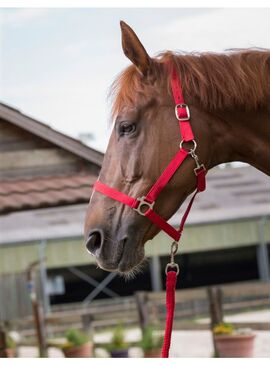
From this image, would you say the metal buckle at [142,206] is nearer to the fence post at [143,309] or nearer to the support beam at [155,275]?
the fence post at [143,309]

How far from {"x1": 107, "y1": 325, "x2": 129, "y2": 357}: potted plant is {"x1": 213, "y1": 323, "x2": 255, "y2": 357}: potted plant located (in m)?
1.02

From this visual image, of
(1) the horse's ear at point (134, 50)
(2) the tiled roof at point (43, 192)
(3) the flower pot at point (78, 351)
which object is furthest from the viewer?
(3) the flower pot at point (78, 351)

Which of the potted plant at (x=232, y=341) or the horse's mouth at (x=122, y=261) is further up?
the horse's mouth at (x=122, y=261)

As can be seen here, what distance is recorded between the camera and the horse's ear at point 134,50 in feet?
8.57

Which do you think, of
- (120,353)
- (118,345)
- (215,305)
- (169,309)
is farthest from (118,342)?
(169,309)

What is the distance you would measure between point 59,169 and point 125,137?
4.13 metres

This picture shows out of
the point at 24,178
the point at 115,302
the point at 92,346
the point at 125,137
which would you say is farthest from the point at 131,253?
the point at 115,302

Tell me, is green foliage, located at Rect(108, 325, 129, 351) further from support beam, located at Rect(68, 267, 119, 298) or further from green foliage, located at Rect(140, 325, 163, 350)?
support beam, located at Rect(68, 267, 119, 298)

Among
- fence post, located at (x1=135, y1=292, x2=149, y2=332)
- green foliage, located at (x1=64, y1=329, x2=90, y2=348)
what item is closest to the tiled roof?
green foliage, located at (x1=64, y1=329, x2=90, y2=348)

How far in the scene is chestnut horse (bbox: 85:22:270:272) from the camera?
2654 millimetres

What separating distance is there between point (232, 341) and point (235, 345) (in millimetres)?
62

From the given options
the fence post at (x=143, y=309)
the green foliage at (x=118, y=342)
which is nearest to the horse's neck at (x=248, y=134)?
the green foliage at (x=118, y=342)

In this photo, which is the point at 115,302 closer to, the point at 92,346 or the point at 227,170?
the point at 227,170

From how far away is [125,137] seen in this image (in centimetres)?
272
